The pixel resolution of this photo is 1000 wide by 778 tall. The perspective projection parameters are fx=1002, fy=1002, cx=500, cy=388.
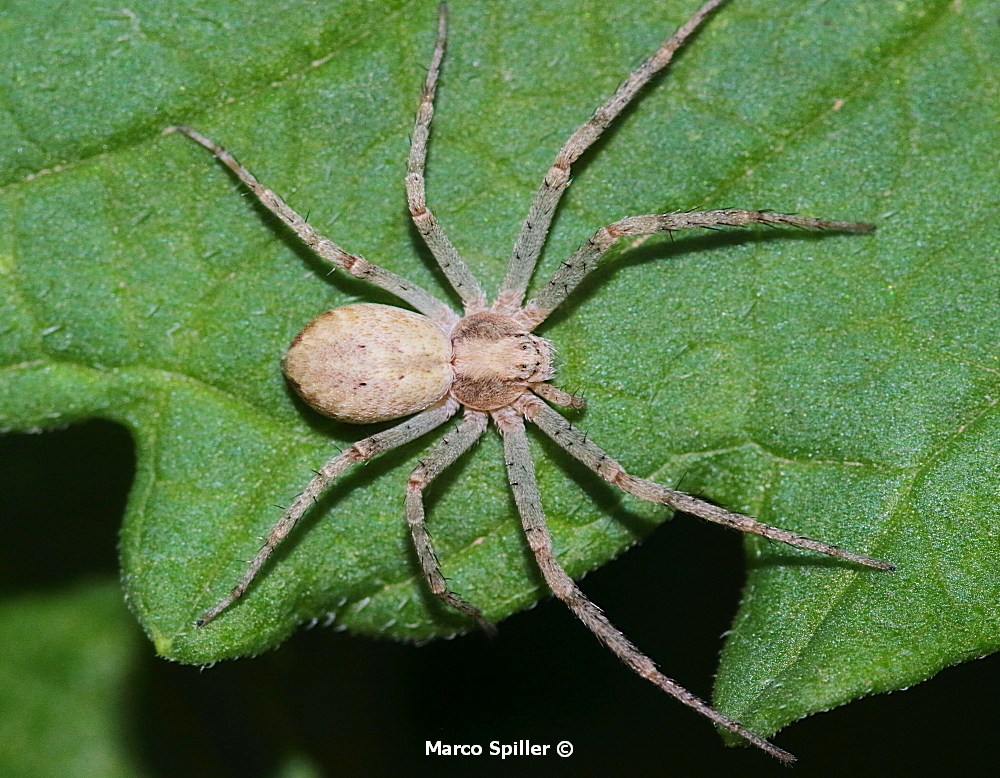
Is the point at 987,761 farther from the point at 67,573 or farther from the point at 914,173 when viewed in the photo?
the point at 67,573

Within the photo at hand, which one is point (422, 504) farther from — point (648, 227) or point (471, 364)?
point (648, 227)

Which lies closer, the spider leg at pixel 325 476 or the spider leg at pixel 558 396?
the spider leg at pixel 325 476

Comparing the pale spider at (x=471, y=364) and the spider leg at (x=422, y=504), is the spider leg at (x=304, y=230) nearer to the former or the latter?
the pale spider at (x=471, y=364)

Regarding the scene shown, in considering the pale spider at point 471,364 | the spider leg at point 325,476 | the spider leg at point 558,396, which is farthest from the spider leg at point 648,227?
the spider leg at point 325,476

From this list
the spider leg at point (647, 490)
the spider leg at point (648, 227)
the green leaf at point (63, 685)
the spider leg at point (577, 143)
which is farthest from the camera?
the green leaf at point (63, 685)

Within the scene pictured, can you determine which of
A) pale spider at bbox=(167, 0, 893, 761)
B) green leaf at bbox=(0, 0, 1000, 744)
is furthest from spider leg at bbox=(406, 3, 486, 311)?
green leaf at bbox=(0, 0, 1000, 744)

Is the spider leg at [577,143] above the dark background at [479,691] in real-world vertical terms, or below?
above
